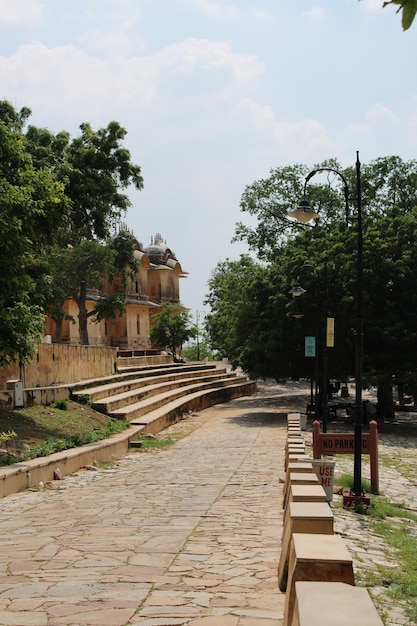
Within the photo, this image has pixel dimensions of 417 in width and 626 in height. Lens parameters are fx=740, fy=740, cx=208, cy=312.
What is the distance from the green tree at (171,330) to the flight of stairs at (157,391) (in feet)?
11.4

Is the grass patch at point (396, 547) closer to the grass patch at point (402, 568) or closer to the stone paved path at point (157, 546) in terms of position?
the grass patch at point (402, 568)

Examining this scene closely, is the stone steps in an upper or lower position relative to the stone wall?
lower

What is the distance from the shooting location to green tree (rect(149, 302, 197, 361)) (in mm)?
46781

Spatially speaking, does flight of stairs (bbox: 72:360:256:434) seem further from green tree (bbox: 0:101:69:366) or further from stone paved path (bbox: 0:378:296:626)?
stone paved path (bbox: 0:378:296:626)

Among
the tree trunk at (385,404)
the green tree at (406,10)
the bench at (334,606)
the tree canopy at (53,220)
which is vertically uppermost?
the tree canopy at (53,220)

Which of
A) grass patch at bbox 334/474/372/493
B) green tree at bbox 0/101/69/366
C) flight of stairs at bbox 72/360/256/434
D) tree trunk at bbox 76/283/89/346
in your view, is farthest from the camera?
tree trunk at bbox 76/283/89/346

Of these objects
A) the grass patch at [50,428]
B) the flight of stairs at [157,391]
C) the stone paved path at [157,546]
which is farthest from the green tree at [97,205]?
the stone paved path at [157,546]

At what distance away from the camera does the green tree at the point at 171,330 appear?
46.8m

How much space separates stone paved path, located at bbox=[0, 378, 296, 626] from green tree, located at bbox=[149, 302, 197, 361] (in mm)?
32921

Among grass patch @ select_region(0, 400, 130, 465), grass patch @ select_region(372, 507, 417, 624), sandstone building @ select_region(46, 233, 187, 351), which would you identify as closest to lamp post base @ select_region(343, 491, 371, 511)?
grass patch @ select_region(372, 507, 417, 624)

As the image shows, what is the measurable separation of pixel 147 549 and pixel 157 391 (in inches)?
867

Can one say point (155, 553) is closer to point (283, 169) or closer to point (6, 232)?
point (6, 232)

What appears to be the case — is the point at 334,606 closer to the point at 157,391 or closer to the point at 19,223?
the point at 19,223

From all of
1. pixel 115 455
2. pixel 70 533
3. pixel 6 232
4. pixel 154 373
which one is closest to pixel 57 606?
pixel 70 533
